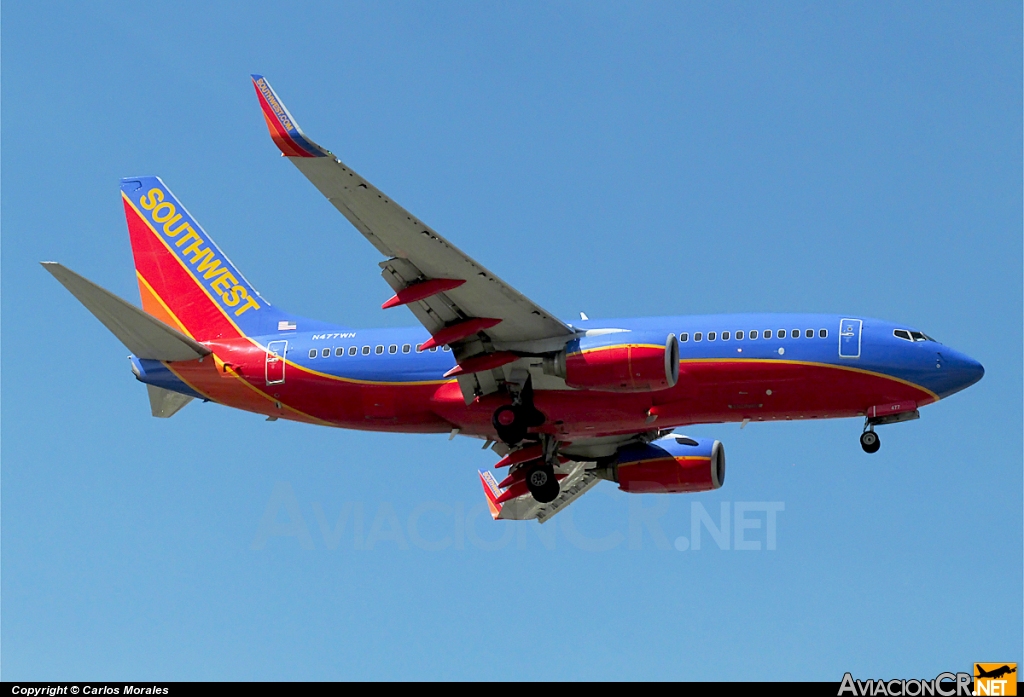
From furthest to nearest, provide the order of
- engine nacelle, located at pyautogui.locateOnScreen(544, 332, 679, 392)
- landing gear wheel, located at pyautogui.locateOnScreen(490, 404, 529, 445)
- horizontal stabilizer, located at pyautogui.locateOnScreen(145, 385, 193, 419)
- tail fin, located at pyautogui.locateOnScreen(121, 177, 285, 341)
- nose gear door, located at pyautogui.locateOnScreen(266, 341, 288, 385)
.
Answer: tail fin, located at pyautogui.locateOnScreen(121, 177, 285, 341) < horizontal stabilizer, located at pyautogui.locateOnScreen(145, 385, 193, 419) < nose gear door, located at pyautogui.locateOnScreen(266, 341, 288, 385) < landing gear wheel, located at pyautogui.locateOnScreen(490, 404, 529, 445) < engine nacelle, located at pyautogui.locateOnScreen(544, 332, 679, 392)

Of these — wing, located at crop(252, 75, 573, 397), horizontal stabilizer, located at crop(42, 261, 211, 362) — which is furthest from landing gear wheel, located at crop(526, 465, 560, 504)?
horizontal stabilizer, located at crop(42, 261, 211, 362)

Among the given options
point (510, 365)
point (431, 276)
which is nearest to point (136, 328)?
point (431, 276)

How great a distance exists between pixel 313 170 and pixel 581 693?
14425 millimetres

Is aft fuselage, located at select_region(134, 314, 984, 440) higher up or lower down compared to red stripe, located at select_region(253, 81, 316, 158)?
lower down

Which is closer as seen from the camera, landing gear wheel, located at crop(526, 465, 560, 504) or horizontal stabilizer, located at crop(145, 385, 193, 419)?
landing gear wheel, located at crop(526, 465, 560, 504)

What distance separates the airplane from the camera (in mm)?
38906

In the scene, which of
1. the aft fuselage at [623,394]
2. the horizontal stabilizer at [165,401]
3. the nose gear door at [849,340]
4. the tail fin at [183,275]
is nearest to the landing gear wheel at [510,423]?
the aft fuselage at [623,394]

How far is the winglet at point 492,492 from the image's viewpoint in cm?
4833

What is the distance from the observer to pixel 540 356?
4016 cm

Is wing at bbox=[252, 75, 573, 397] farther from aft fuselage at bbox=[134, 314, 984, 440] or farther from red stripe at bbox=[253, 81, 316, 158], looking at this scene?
aft fuselage at bbox=[134, 314, 984, 440]

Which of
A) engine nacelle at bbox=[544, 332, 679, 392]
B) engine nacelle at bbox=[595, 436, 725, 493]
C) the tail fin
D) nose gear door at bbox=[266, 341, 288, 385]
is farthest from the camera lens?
engine nacelle at bbox=[595, 436, 725, 493]

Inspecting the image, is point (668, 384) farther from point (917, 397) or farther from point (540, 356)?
point (917, 397)

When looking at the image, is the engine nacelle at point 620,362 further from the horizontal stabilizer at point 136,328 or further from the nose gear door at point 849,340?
the horizontal stabilizer at point 136,328

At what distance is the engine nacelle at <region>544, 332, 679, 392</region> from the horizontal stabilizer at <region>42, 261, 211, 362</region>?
11.7 metres
